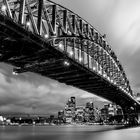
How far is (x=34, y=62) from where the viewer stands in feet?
121

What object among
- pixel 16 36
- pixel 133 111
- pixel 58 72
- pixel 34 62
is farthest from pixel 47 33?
pixel 133 111

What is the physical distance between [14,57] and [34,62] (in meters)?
3.70

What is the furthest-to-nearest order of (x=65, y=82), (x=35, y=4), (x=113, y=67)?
(x=113, y=67)
(x=65, y=82)
(x=35, y=4)

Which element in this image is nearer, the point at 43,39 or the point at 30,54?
the point at 43,39

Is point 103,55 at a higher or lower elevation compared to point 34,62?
higher

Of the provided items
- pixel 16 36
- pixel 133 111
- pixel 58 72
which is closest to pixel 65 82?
pixel 58 72

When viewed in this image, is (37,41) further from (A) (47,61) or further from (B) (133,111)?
(B) (133,111)

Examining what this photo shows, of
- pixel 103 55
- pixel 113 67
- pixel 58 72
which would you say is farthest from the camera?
pixel 113 67

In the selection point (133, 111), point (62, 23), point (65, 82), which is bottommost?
point (133, 111)

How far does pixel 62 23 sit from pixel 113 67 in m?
45.4

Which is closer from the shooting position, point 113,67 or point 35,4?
point 35,4

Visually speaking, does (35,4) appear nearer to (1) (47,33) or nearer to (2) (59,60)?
(1) (47,33)

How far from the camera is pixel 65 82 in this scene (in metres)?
53.5

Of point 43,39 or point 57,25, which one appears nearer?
point 43,39
